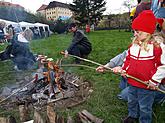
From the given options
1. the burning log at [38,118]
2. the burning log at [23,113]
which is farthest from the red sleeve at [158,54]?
the burning log at [23,113]

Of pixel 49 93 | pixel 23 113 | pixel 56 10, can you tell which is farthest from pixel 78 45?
pixel 56 10

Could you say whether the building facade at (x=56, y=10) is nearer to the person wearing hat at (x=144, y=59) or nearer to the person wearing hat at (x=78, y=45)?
the person wearing hat at (x=78, y=45)

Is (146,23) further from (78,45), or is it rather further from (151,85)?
(78,45)

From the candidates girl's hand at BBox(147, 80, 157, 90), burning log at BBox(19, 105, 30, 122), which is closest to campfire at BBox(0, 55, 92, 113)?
burning log at BBox(19, 105, 30, 122)

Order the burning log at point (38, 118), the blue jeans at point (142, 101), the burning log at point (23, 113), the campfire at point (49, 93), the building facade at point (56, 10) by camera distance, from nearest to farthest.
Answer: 1. the burning log at point (38, 118)
2. the blue jeans at point (142, 101)
3. the burning log at point (23, 113)
4. the campfire at point (49, 93)
5. the building facade at point (56, 10)

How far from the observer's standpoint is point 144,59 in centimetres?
260

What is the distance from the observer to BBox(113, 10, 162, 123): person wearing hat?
2.56 metres

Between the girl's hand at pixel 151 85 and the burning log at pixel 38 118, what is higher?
the girl's hand at pixel 151 85

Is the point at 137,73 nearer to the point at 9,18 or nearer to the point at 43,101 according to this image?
the point at 43,101

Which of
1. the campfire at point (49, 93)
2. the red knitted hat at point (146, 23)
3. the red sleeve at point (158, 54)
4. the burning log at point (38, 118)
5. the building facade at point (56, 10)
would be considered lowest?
the campfire at point (49, 93)

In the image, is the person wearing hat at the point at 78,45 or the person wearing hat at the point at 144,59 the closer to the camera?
the person wearing hat at the point at 144,59

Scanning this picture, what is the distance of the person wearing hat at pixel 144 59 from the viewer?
8.40 feet

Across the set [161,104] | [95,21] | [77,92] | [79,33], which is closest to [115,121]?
[161,104]

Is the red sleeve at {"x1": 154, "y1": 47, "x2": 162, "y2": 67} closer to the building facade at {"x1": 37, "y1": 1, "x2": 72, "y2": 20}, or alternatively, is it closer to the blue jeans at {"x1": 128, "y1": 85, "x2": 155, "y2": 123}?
the blue jeans at {"x1": 128, "y1": 85, "x2": 155, "y2": 123}
